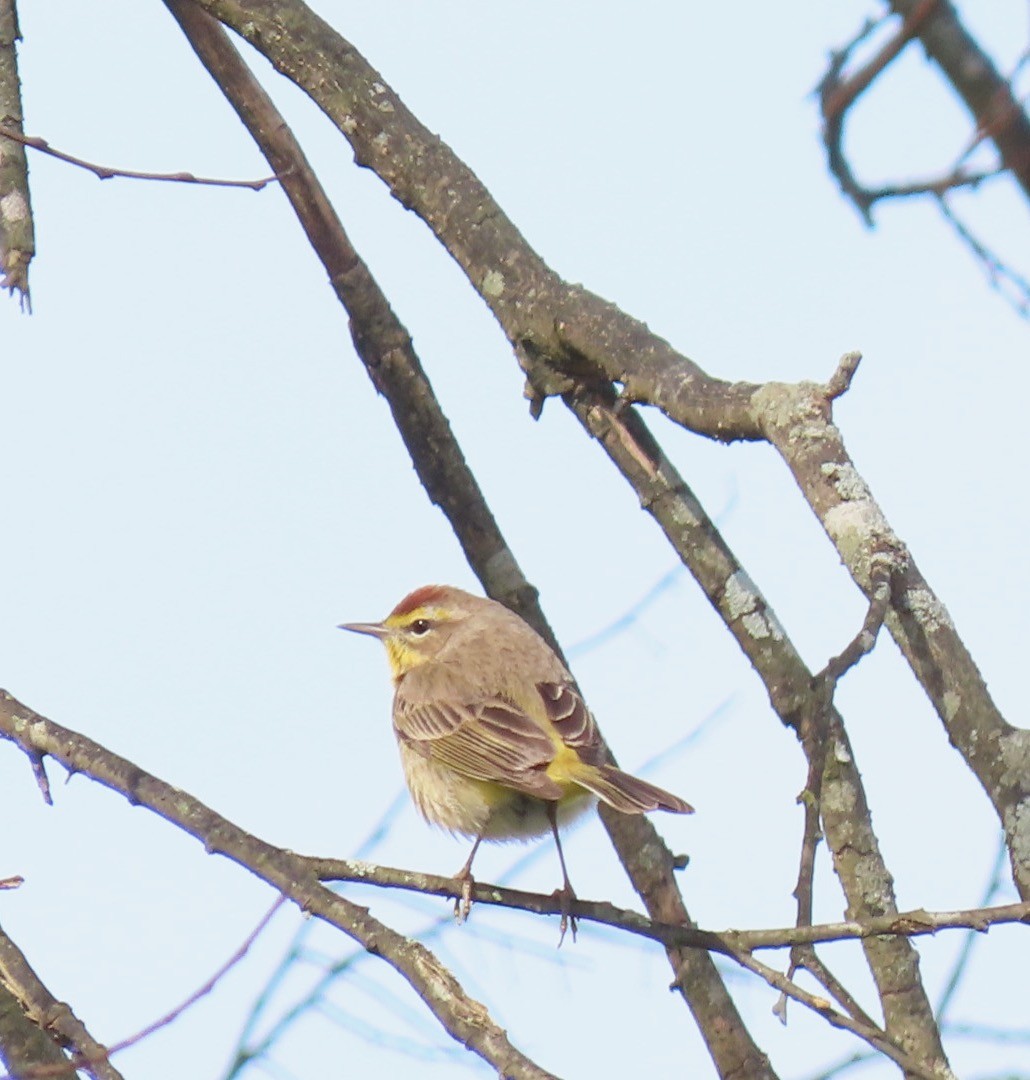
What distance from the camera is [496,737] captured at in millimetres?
5594

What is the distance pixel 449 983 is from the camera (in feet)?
10.8

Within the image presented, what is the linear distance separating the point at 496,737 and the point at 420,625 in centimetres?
146

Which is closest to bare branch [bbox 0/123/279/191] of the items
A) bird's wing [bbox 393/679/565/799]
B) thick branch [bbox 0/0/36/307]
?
thick branch [bbox 0/0/36/307]

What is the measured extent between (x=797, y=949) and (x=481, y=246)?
7.83 feet

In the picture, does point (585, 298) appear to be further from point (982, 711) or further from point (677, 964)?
point (677, 964)

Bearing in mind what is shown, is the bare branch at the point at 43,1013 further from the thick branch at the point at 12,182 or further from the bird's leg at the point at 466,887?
the thick branch at the point at 12,182

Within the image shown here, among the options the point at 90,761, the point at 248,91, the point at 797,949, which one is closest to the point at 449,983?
the point at 797,949

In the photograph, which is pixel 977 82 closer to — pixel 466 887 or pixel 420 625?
pixel 466 887

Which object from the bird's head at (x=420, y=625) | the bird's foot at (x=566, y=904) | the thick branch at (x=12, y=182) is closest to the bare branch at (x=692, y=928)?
the bird's foot at (x=566, y=904)

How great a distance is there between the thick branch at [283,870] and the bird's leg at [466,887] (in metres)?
0.58

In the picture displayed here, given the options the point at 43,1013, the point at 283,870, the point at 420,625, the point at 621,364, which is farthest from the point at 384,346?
the point at 43,1013

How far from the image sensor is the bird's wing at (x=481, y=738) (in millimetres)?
5305

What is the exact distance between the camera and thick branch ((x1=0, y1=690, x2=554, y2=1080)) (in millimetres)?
3109

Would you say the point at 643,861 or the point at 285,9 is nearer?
the point at 285,9
